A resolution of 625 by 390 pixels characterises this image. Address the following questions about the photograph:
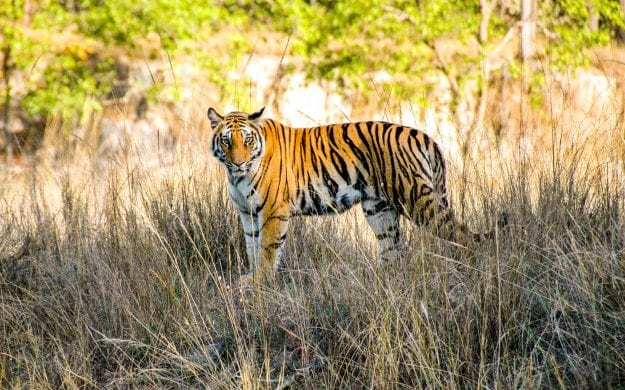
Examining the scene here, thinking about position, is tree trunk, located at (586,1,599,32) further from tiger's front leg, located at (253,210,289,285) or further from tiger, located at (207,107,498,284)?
tiger's front leg, located at (253,210,289,285)

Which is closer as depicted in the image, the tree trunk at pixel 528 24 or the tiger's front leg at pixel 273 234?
the tiger's front leg at pixel 273 234

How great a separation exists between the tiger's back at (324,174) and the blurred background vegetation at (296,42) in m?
8.61

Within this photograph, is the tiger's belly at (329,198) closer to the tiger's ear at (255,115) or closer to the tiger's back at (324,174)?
the tiger's back at (324,174)

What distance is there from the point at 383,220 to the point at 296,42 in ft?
33.6

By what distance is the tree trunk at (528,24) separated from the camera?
14.9m

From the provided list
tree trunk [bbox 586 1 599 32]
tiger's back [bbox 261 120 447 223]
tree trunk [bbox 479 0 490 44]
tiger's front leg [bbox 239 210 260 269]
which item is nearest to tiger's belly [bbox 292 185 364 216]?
tiger's back [bbox 261 120 447 223]

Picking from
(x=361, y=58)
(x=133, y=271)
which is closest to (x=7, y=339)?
(x=133, y=271)

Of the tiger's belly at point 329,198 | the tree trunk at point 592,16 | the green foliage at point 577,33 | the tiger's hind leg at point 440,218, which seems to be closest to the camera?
the tiger's hind leg at point 440,218

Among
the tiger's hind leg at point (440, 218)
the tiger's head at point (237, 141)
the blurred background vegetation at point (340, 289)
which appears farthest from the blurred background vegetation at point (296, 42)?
the tiger's hind leg at point (440, 218)

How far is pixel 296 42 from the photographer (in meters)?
15.3

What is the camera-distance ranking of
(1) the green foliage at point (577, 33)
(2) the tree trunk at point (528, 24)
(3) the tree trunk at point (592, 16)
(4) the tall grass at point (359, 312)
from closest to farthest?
(4) the tall grass at point (359, 312) < (2) the tree trunk at point (528, 24) < (1) the green foliage at point (577, 33) < (3) the tree trunk at point (592, 16)

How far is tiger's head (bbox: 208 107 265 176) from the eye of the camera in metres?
5.30

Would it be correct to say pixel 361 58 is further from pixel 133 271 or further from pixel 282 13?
pixel 133 271

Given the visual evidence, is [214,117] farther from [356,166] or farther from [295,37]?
[295,37]
